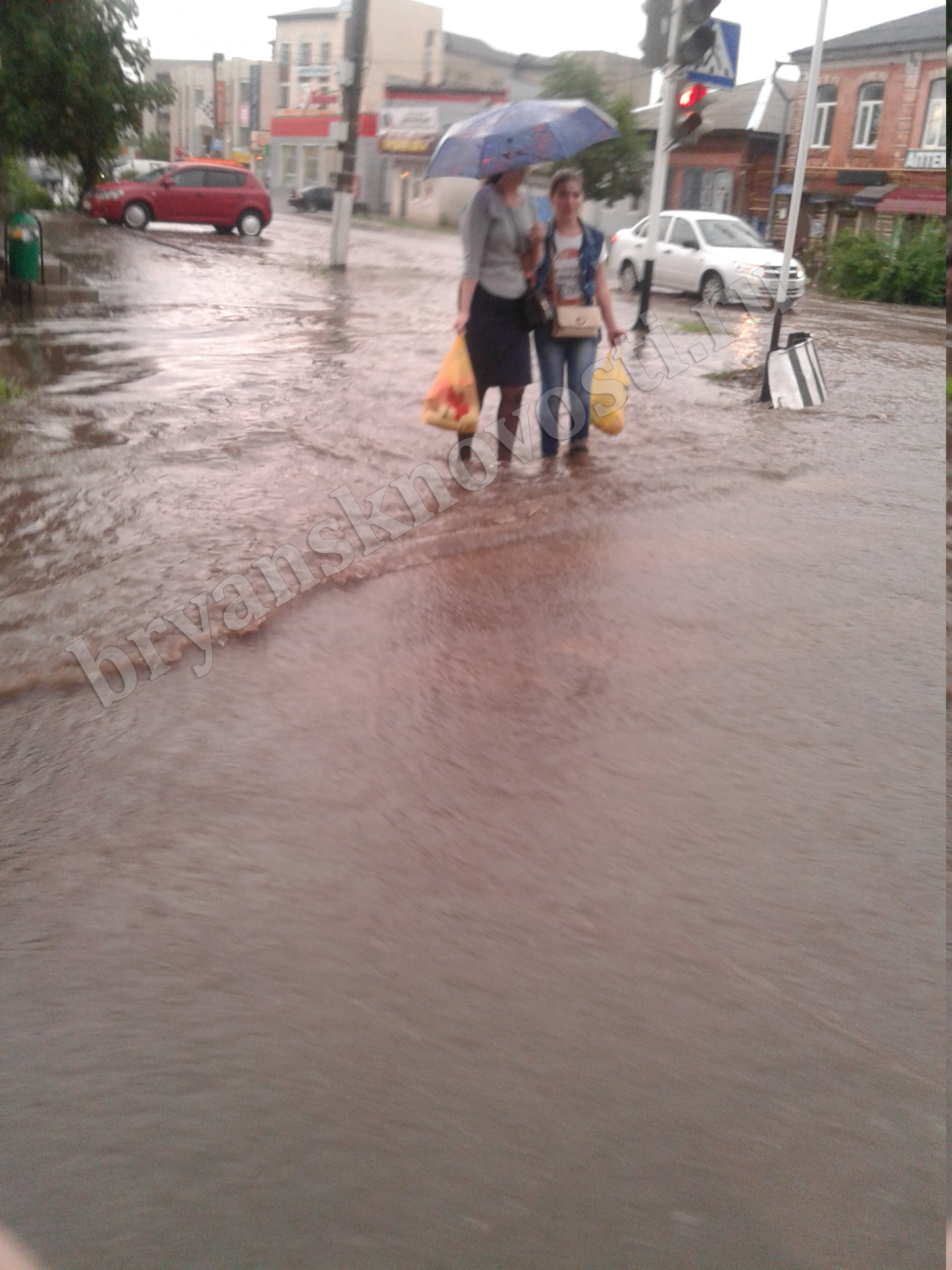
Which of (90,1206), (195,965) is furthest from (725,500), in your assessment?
(90,1206)

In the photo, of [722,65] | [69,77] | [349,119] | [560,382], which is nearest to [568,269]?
[560,382]

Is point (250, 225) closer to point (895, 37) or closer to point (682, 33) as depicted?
point (682, 33)

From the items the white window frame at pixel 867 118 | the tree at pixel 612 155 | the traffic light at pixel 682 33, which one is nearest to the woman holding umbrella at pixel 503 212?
the traffic light at pixel 682 33

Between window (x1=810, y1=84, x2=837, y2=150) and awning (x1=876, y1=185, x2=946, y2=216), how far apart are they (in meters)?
1.29

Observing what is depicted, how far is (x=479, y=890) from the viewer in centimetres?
305

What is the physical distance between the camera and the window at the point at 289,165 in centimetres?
4656

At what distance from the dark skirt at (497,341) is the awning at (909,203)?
938 cm

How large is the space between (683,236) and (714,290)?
4.45 ft

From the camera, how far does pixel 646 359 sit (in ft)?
42.9

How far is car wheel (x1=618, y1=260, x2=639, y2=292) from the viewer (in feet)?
68.6

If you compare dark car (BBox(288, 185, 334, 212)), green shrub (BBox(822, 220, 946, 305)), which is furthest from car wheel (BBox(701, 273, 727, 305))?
dark car (BBox(288, 185, 334, 212))

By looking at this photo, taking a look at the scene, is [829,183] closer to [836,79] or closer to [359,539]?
[836,79]

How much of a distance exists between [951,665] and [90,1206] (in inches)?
144

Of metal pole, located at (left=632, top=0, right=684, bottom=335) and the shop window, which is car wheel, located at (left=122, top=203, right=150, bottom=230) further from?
metal pole, located at (left=632, top=0, right=684, bottom=335)
